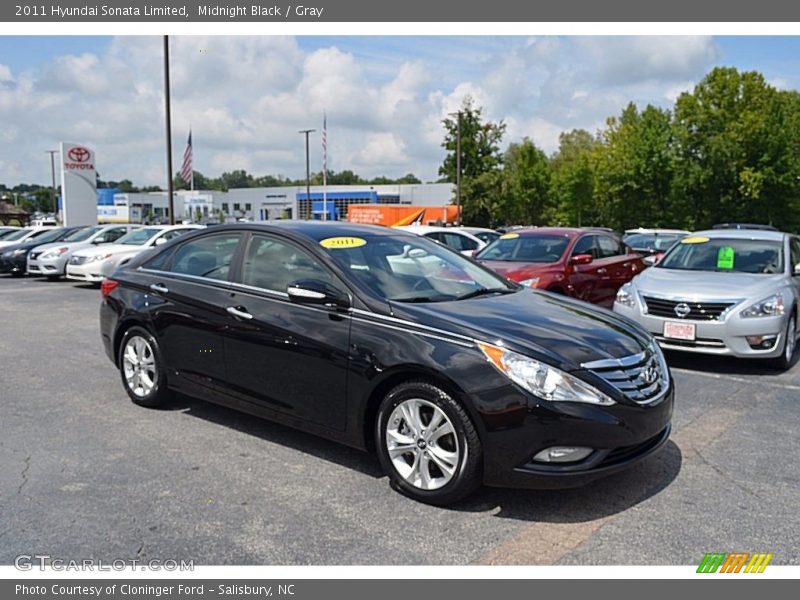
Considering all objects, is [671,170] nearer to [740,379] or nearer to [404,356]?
[740,379]

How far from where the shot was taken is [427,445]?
150 inches

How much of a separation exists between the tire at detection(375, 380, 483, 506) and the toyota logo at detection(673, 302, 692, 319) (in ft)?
14.4

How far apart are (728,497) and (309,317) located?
272 centimetres

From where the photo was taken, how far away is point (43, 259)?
1741 cm

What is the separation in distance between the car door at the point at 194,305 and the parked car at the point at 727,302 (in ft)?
15.2

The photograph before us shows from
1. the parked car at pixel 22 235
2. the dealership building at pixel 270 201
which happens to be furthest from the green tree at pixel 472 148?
the parked car at pixel 22 235

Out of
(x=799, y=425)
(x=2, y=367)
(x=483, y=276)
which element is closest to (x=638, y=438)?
(x=483, y=276)

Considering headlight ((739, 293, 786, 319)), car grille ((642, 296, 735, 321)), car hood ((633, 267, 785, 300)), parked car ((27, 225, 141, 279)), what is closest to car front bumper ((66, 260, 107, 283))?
parked car ((27, 225, 141, 279))

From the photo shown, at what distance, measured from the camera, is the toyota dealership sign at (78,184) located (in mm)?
30936

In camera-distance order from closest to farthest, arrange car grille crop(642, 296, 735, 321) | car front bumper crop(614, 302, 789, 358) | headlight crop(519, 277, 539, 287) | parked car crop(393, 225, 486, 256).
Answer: car front bumper crop(614, 302, 789, 358) < car grille crop(642, 296, 735, 321) < headlight crop(519, 277, 539, 287) < parked car crop(393, 225, 486, 256)

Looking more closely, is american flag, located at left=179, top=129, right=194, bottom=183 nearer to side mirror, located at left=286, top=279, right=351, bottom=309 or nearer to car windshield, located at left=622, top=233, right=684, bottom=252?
car windshield, located at left=622, top=233, right=684, bottom=252

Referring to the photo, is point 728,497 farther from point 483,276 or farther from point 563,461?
point 483,276

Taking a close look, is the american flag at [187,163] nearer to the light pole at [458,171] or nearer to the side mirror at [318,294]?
the light pole at [458,171]

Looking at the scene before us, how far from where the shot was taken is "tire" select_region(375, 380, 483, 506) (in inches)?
145
